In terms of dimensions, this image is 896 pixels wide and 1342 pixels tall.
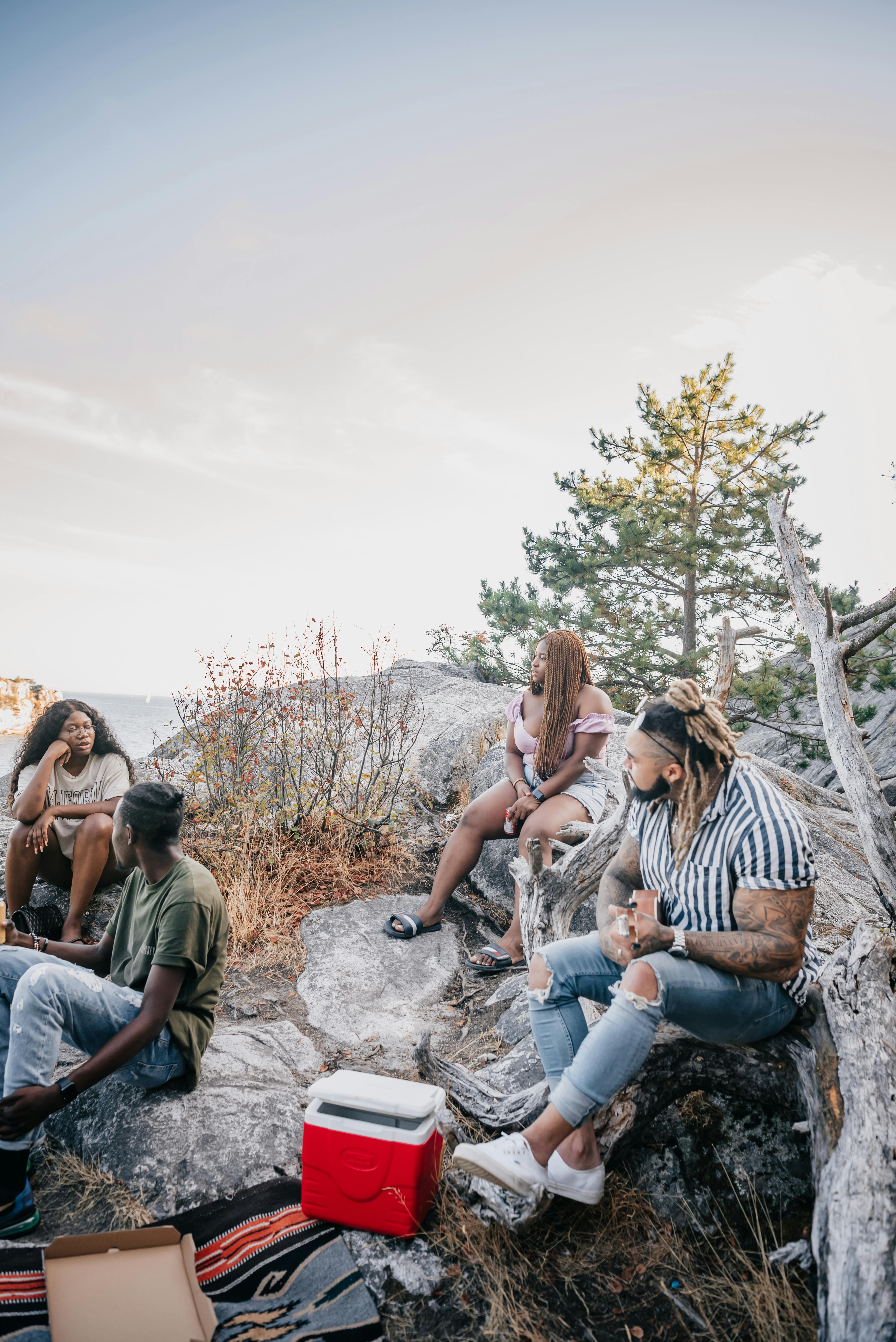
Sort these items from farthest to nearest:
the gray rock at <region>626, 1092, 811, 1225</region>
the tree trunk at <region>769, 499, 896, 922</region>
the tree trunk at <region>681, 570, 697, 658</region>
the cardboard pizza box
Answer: the tree trunk at <region>681, 570, 697, 658</region> → the tree trunk at <region>769, 499, 896, 922</region> → the gray rock at <region>626, 1092, 811, 1225</region> → the cardboard pizza box

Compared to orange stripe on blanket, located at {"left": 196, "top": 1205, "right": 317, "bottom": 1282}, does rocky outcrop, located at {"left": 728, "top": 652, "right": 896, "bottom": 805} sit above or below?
above

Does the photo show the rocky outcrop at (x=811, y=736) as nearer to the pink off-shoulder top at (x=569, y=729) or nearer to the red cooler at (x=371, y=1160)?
the pink off-shoulder top at (x=569, y=729)

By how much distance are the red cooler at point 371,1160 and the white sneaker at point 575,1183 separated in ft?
1.22

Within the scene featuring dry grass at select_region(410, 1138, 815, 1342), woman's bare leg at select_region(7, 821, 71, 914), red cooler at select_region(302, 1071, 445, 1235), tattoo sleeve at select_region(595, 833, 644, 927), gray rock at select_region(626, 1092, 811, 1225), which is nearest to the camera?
dry grass at select_region(410, 1138, 815, 1342)

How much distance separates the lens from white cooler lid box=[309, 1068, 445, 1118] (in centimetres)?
223

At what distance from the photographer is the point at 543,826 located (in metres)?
4.02

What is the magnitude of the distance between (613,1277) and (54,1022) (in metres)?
1.79

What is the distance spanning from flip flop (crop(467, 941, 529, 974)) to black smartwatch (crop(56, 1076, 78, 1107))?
246 centimetres

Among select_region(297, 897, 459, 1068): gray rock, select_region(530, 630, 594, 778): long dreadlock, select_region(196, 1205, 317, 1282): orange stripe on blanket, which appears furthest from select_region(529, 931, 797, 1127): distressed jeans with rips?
select_region(530, 630, 594, 778): long dreadlock

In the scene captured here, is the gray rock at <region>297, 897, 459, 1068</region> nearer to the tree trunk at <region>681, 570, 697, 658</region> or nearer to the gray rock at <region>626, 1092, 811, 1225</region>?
the gray rock at <region>626, 1092, 811, 1225</region>

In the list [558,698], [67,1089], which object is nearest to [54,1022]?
[67,1089]

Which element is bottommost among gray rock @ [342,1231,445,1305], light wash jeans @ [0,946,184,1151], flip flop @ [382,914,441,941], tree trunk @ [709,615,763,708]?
gray rock @ [342,1231,445,1305]

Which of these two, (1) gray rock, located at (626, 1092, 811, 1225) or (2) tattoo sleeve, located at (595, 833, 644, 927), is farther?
(2) tattoo sleeve, located at (595, 833, 644, 927)

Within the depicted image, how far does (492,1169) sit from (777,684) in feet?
24.2
